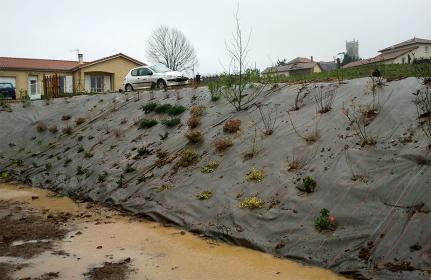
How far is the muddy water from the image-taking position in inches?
229

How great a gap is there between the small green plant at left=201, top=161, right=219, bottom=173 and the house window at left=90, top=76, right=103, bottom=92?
93.8 ft

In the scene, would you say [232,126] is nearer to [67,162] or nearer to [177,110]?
[177,110]

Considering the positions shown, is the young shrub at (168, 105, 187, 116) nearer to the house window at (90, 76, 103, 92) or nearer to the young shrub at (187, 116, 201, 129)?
the young shrub at (187, 116, 201, 129)

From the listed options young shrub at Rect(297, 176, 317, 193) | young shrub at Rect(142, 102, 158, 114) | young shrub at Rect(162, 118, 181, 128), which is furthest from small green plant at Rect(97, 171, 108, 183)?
young shrub at Rect(297, 176, 317, 193)

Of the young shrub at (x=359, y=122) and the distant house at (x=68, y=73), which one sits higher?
the distant house at (x=68, y=73)

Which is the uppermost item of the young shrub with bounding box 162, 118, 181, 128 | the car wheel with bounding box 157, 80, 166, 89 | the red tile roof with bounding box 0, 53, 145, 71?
the red tile roof with bounding box 0, 53, 145, 71

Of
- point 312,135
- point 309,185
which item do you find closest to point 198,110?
point 312,135

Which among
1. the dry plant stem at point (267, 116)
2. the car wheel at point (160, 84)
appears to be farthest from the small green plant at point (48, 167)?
the car wheel at point (160, 84)

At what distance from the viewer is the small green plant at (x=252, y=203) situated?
24.3 ft

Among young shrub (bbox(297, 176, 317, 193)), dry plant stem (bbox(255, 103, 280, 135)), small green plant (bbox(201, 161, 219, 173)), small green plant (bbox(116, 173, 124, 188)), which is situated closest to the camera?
young shrub (bbox(297, 176, 317, 193))

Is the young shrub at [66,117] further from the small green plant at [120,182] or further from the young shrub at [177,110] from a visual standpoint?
the small green plant at [120,182]

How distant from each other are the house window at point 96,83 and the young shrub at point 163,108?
75.3 ft

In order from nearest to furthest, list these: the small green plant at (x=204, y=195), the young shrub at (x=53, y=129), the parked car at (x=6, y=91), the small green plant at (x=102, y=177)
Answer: the small green plant at (x=204, y=195) → the small green plant at (x=102, y=177) → the young shrub at (x=53, y=129) → the parked car at (x=6, y=91)

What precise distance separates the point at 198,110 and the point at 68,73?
27.2 metres
